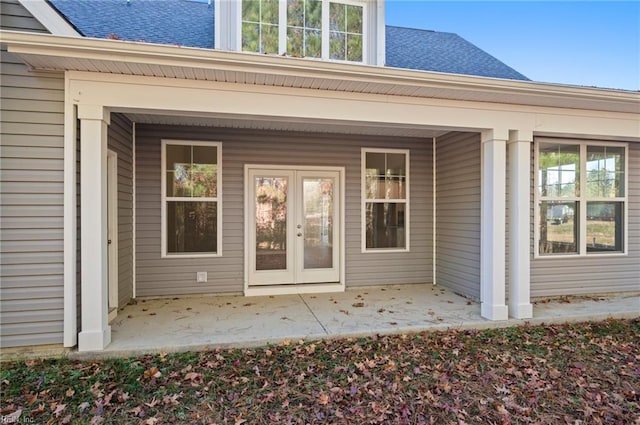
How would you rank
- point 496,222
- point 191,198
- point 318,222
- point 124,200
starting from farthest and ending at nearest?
point 318,222 → point 191,198 → point 124,200 → point 496,222

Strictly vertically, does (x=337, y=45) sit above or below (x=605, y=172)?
above

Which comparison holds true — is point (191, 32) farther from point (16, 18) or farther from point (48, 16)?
point (16, 18)

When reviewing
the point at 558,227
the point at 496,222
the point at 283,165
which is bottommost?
the point at 558,227

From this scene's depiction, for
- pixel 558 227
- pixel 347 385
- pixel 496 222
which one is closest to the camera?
pixel 347 385

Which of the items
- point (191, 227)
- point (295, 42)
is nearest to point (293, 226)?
point (191, 227)

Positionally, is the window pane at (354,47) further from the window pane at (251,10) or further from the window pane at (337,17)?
the window pane at (251,10)

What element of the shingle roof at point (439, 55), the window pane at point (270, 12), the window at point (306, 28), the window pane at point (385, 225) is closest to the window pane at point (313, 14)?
the window at point (306, 28)

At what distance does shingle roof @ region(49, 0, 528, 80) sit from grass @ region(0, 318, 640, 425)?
4.29 metres

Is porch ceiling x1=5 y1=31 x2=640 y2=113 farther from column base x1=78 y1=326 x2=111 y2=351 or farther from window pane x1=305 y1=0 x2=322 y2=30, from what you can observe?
column base x1=78 y1=326 x2=111 y2=351

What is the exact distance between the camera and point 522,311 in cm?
440

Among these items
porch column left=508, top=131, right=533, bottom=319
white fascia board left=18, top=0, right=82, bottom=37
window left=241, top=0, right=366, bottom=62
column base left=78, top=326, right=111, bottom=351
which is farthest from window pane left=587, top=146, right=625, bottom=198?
white fascia board left=18, top=0, right=82, bottom=37

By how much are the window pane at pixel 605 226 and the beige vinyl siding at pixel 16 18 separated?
7464 mm

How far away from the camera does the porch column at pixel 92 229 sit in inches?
131

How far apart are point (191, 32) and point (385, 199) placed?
415cm
